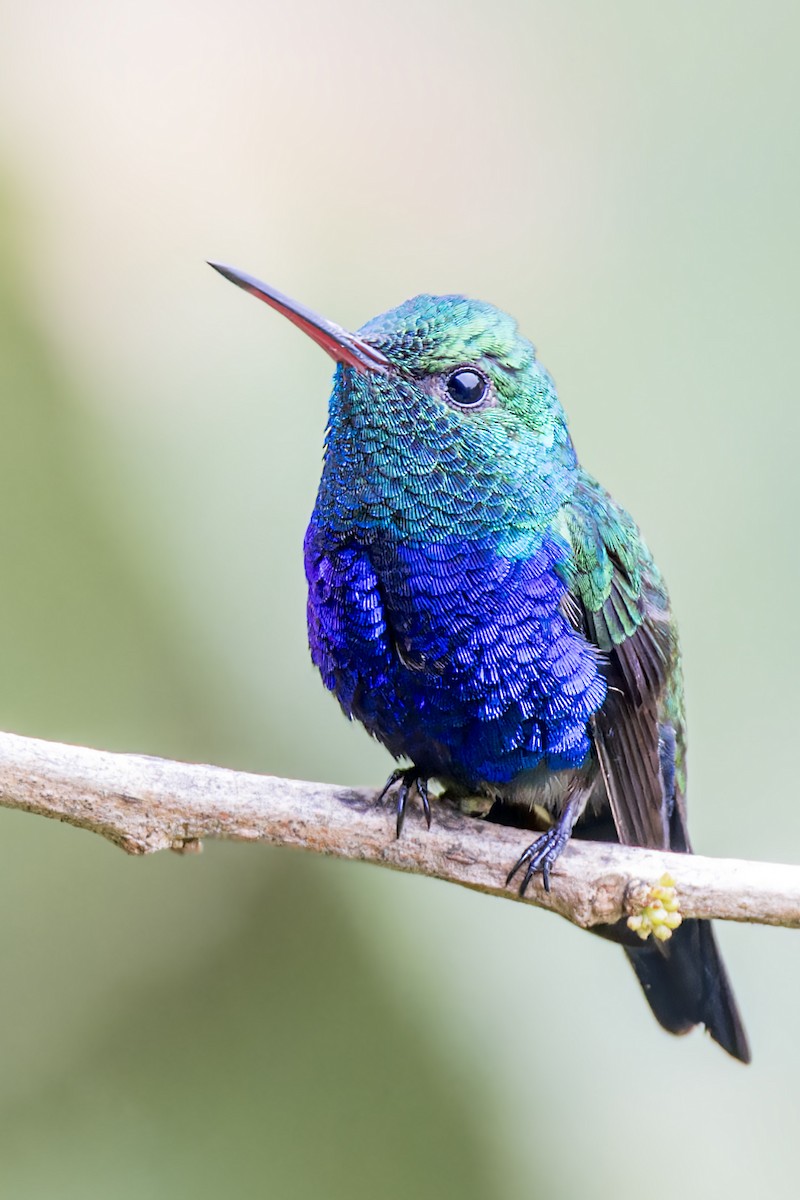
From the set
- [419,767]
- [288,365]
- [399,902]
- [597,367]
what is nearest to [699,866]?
[419,767]

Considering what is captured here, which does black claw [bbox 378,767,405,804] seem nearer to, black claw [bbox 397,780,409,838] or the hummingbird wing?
black claw [bbox 397,780,409,838]

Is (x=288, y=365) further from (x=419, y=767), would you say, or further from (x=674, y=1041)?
(x=674, y=1041)

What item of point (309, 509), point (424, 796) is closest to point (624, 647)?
point (424, 796)

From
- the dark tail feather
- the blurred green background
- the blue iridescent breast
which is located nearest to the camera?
the blue iridescent breast

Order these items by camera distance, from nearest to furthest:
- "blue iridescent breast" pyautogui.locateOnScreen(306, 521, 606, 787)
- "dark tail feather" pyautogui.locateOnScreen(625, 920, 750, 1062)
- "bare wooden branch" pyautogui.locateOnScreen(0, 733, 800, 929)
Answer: "bare wooden branch" pyautogui.locateOnScreen(0, 733, 800, 929) → "blue iridescent breast" pyautogui.locateOnScreen(306, 521, 606, 787) → "dark tail feather" pyautogui.locateOnScreen(625, 920, 750, 1062)

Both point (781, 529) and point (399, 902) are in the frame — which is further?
point (399, 902)

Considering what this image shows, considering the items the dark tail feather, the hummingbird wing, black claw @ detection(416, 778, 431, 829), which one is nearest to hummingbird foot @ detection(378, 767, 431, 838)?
black claw @ detection(416, 778, 431, 829)

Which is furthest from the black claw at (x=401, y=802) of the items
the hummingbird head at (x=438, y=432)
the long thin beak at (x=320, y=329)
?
the long thin beak at (x=320, y=329)

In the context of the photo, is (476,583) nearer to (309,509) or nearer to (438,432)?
(438,432)
